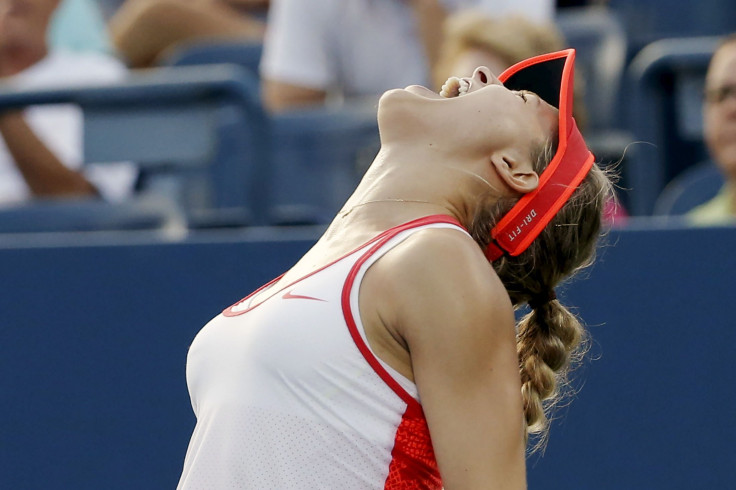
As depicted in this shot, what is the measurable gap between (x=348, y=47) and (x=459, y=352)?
287 centimetres

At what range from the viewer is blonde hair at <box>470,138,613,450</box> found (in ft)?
6.36

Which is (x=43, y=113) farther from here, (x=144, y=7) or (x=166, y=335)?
(x=166, y=335)

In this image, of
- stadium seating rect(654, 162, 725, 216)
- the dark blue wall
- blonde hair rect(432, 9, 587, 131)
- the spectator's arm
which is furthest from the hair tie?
the spectator's arm

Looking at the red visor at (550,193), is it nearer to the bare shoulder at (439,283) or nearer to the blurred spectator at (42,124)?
the bare shoulder at (439,283)

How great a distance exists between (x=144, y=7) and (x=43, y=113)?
94cm

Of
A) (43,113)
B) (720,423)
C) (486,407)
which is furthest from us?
(43,113)

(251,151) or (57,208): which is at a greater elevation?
(251,151)

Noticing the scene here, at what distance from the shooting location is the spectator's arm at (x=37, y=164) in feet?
14.1

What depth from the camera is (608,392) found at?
3057mm

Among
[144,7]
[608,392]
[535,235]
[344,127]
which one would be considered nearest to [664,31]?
[344,127]

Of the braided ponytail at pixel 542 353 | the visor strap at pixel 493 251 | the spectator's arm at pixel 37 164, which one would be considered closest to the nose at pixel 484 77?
the visor strap at pixel 493 251

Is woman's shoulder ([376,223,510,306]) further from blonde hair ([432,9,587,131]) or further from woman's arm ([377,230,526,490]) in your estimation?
blonde hair ([432,9,587,131])

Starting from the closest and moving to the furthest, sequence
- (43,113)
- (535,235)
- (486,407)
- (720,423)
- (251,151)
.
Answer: (486,407) → (535,235) → (720,423) → (251,151) → (43,113)

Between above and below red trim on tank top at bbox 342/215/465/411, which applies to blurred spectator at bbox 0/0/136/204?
below
